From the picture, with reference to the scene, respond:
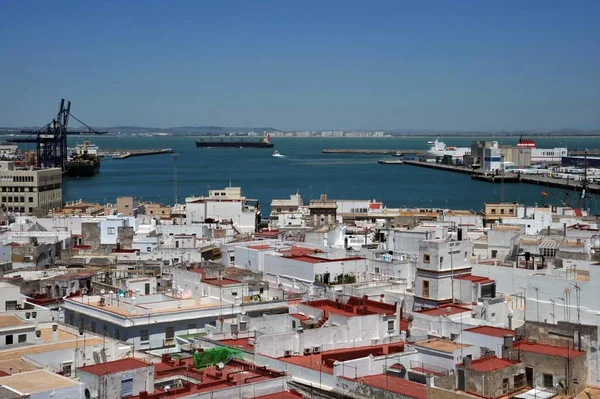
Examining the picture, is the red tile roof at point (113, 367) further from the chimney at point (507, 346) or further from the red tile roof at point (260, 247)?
the red tile roof at point (260, 247)

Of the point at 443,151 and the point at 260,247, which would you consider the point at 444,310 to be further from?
the point at 443,151

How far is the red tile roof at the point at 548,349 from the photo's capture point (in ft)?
36.6

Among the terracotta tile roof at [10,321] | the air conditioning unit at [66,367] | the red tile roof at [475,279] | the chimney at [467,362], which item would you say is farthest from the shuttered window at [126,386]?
the red tile roof at [475,279]

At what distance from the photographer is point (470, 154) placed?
12319cm

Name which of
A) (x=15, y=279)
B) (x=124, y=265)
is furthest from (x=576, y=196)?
(x=15, y=279)

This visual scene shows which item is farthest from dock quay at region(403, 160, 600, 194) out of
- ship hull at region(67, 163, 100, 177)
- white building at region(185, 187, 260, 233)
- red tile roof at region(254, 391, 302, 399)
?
red tile roof at region(254, 391, 302, 399)

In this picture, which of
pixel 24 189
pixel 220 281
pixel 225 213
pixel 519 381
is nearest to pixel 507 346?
pixel 519 381

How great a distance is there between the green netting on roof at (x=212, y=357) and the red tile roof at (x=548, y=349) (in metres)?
3.57

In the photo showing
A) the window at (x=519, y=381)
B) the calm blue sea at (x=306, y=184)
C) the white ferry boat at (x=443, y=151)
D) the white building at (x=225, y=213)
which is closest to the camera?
the window at (x=519, y=381)

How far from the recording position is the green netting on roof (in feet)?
36.9

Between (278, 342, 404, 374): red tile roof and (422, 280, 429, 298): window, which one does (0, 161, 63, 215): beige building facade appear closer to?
(422, 280, 429, 298): window

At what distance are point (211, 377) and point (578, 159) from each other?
319 feet

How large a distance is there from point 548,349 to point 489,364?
3.61ft

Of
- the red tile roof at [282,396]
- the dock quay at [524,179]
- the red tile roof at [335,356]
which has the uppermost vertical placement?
the red tile roof at [282,396]
